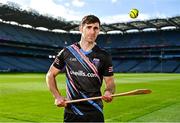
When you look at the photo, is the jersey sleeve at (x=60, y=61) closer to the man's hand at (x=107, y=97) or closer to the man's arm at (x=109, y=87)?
the man's arm at (x=109, y=87)

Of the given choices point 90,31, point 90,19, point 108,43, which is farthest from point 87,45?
point 108,43

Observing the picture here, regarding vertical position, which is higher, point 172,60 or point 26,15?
point 26,15

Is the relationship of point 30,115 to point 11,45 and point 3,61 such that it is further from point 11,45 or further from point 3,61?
point 11,45

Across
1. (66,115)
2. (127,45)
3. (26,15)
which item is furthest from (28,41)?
(66,115)

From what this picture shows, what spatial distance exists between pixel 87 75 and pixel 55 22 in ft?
385

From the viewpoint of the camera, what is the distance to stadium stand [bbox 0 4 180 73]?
11150 centimetres

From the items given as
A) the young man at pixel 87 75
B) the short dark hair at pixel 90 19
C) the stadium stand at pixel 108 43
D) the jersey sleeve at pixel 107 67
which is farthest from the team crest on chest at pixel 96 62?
the stadium stand at pixel 108 43

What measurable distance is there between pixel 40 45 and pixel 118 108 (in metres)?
110

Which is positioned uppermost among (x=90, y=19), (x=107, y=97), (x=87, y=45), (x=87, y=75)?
(x=90, y=19)

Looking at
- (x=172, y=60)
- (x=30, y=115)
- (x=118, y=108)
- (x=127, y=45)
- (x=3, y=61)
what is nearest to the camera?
(x=30, y=115)

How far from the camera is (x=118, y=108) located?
17.7 metres

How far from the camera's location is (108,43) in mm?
139750

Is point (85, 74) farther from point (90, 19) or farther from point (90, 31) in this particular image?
point (90, 19)

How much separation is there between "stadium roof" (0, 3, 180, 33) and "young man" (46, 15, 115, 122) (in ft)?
316
